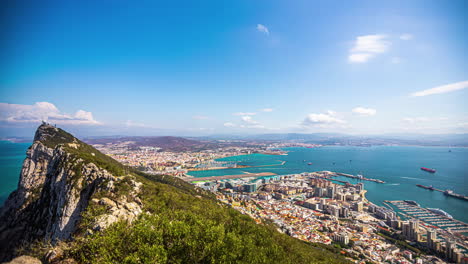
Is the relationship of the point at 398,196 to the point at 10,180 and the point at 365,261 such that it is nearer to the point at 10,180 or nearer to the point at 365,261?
the point at 365,261

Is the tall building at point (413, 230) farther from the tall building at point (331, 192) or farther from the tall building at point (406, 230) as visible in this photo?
the tall building at point (331, 192)

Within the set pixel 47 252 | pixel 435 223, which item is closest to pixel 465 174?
pixel 435 223

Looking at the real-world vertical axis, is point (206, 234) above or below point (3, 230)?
above

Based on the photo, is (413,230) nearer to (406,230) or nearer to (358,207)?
(406,230)

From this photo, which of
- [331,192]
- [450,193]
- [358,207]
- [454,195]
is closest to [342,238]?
[358,207]

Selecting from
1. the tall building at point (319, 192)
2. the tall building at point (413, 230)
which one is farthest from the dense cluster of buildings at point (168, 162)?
the tall building at point (413, 230)

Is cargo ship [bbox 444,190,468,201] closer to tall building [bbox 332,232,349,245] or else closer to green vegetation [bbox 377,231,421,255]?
green vegetation [bbox 377,231,421,255]
